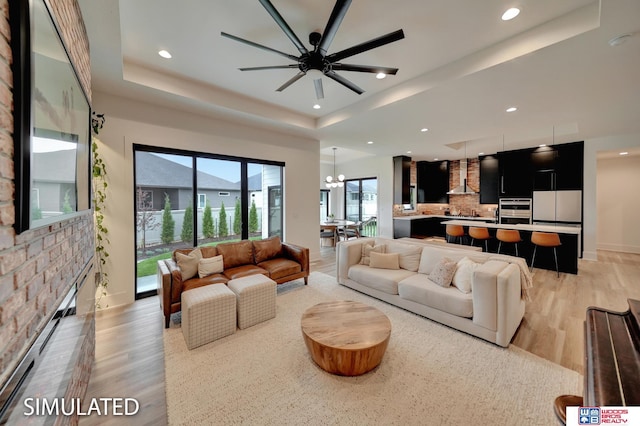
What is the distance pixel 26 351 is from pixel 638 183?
36.3ft

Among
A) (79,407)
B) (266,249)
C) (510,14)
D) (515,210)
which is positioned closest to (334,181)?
(266,249)

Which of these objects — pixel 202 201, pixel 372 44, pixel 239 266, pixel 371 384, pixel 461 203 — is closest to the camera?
pixel 371 384

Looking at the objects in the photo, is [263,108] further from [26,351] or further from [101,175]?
[26,351]

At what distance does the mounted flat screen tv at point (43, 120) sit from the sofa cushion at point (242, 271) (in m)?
2.03

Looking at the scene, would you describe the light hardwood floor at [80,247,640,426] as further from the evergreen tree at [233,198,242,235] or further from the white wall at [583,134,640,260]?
the evergreen tree at [233,198,242,235]

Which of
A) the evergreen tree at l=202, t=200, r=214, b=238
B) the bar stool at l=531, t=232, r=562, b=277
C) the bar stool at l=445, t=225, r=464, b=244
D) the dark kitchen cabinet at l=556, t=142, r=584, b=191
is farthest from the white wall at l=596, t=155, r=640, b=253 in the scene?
the evergreen tree at l=202, t=200, r=214, b=238

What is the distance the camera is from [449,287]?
2943 millimetres

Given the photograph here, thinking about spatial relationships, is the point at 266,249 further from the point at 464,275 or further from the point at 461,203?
the point at 461,203

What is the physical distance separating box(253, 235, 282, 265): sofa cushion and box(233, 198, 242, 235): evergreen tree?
831 mm

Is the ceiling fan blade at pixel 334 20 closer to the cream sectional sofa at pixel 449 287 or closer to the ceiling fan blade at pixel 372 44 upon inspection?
the ceiling fan blade at pixel 372 44

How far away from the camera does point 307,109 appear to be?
4562 mm

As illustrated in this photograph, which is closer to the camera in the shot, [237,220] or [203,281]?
[203,281]

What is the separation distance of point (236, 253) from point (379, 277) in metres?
2.25

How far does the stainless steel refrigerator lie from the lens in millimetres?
5901
